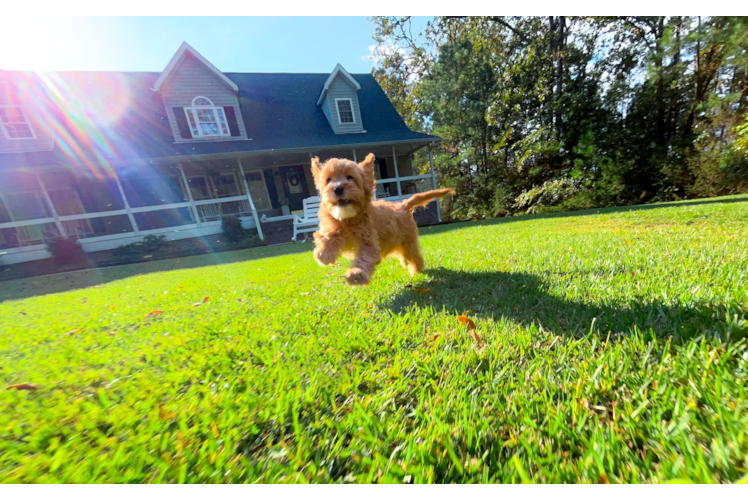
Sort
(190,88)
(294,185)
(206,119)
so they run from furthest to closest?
(294,185) < (206,119) < (190,88)

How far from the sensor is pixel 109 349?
212 cm

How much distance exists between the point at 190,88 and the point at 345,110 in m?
7.76

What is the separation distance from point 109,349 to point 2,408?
0.76m

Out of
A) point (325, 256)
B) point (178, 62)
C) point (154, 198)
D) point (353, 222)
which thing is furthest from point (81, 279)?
point (178, 62)

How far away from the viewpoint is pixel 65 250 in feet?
37.4

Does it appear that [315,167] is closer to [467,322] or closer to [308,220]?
[467,322]

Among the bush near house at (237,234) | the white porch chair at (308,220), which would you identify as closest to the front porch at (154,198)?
the bush near house at (237,234)

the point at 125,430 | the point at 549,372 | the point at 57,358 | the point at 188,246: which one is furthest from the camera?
the point at 188,246

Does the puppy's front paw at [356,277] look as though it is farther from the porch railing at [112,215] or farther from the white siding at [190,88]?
the white siding at [190,88]

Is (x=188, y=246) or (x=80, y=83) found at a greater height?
(x=80, y=83)

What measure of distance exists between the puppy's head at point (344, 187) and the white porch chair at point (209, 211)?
13423mm
